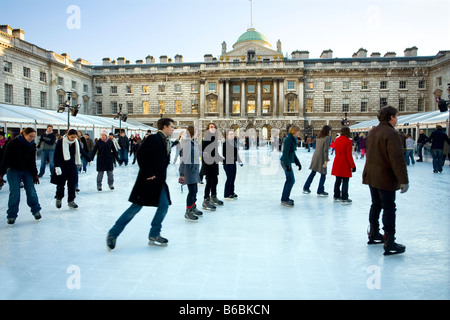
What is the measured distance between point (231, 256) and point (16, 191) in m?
4.18

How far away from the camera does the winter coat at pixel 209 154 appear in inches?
258

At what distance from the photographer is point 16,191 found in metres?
5.55

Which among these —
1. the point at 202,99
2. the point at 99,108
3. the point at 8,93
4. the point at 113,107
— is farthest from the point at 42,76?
the point at 202,99

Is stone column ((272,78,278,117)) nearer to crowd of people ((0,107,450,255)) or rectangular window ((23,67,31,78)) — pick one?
rectangular window ((23,67,31,78))

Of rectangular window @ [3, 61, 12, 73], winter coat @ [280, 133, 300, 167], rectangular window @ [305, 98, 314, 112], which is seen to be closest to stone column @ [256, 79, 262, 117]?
rectangular window @ [305, 98, 314, 112]

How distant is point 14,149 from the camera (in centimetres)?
562

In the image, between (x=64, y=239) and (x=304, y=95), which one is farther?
(x=304, y=95)

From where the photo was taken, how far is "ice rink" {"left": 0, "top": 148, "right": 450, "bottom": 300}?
3064mm

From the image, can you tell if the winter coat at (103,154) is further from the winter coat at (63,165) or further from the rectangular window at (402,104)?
the rectangular window at (402,104)

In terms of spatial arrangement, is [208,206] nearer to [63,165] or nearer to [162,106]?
[63,165]

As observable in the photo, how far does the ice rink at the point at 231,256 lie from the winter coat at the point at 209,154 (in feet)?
2.89
